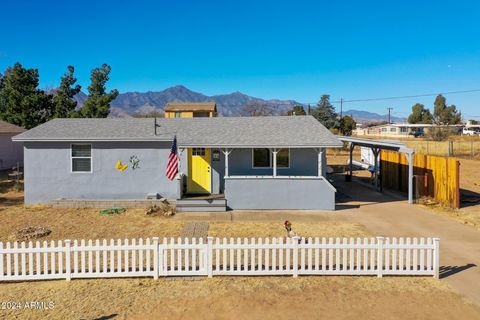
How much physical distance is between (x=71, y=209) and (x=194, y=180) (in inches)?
211

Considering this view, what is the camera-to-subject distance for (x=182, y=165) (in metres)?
16.6

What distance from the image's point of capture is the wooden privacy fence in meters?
14.9

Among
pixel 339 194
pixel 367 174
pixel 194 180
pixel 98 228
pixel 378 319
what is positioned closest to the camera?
pixel 378 319

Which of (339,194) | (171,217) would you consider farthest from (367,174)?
(171,217)

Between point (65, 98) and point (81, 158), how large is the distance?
19.7 metres

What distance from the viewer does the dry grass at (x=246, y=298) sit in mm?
6129

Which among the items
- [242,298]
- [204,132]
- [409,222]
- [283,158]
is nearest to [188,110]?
[204,132]

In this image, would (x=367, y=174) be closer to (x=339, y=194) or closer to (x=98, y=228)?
(x=339, y=194)

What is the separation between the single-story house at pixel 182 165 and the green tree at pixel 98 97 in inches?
593

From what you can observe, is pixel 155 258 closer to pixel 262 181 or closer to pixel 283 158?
pixel 262 181

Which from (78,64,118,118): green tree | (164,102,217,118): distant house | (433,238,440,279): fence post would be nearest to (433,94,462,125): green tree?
(164,102,217,118): distant house

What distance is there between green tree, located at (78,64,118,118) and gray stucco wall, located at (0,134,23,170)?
18.5ft

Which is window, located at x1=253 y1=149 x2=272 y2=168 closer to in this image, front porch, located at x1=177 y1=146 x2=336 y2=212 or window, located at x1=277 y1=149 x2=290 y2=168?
front porch, located at x1=177 y1=146 x2=336 y2=212

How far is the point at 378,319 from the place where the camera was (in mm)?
5969
